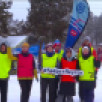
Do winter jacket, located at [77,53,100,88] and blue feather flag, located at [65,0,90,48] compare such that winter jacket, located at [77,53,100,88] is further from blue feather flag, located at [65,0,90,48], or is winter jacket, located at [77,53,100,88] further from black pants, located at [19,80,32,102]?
blue feather flag, located at [65,0,90,48]

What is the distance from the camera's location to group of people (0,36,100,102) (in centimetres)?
725

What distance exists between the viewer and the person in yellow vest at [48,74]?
7602mm

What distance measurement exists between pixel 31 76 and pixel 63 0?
24.2 m

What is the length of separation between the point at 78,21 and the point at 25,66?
5.25 meters

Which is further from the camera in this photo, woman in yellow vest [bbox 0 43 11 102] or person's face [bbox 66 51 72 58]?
woman in yellow vest [bbox 0 43 11 102]

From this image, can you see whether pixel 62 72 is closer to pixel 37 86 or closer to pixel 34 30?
pixel 37 86

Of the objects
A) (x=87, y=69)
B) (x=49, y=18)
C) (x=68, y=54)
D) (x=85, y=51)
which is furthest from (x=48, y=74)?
(x=49, y=18)

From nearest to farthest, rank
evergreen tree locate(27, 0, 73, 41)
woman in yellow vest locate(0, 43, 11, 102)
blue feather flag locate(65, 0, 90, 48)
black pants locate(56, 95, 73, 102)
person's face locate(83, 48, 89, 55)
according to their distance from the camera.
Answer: person's face locate(83, 48, 89, 55), woman in yellow vest locate(0, 43, 11, 102), black pants locate(56, 95, 73, 102), blue feather flag locate(65, 0, 90, 48), evergreen tree locate(27, 0, 73, 41)

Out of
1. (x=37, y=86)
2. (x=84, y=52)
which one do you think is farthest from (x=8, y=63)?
(x=37, y=86)

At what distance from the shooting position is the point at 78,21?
12.3m

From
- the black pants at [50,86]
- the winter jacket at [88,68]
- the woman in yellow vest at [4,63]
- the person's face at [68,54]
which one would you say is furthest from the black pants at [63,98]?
the woman in yellow vest at [4,63]

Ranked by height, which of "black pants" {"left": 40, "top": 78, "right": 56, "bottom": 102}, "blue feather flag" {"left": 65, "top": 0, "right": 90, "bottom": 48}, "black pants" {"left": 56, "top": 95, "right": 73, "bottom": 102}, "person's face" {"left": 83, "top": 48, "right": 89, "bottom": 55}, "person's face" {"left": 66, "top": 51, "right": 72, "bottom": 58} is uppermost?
"blue feather flag" {"left": 65, "top": 0, "right": 90, "bottom": 48}

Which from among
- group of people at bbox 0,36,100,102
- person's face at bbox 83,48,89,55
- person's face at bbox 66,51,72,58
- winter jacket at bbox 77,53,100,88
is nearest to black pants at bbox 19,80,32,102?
group of people at bbox 0,36,100,102

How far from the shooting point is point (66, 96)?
774cm
